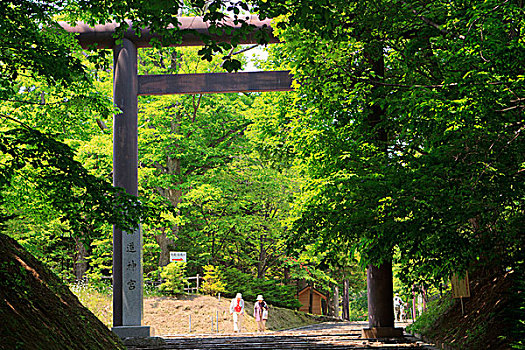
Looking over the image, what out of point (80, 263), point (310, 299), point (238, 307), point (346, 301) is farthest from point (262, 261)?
point (346, 301)

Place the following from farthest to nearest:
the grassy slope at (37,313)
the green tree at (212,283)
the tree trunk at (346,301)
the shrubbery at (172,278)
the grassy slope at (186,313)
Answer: the tree trunk at (346,301)
the green tree at (212,283)
the shrubbery at (172,278)
the grassy slope at (186,313)
the grassy slope at (37,313)

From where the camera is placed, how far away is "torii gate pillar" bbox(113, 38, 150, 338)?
1358 centimetres

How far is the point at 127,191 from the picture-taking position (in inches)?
540

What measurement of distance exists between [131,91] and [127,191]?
99.0 inches

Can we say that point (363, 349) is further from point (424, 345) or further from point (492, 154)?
point (492, 154)

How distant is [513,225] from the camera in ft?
20.9

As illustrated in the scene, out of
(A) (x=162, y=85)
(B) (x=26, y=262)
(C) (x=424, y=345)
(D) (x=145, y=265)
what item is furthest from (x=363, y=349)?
(D) (x=145, y=265)

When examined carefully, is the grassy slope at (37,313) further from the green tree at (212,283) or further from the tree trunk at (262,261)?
the tree trunk at (262,261)

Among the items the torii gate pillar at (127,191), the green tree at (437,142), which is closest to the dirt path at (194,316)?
the torii gate pillar at (127,191)

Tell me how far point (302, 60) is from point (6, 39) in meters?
4.00

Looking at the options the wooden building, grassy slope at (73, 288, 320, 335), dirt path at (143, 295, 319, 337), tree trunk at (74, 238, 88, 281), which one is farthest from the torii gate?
the wooden building

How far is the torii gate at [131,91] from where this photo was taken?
13609 mm

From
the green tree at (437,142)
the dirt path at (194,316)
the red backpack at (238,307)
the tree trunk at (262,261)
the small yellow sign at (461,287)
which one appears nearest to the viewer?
the green tree at (437,142)

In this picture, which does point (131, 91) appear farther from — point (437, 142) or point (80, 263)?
point (80, 263)
